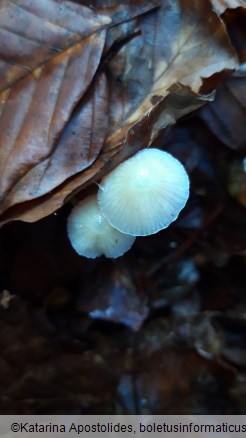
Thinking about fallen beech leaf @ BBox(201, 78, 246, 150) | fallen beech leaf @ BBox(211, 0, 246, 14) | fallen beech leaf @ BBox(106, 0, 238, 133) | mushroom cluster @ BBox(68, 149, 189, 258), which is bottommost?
mushroom cluster @ BBox(68, 149, 189, 258)

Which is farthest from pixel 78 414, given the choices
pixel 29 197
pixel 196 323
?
pixel 29 197

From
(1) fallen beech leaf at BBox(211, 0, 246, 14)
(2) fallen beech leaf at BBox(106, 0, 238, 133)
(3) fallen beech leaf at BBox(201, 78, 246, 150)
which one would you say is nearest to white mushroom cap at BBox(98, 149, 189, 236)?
(2) fallen beech leaf at BBox(106, 0, 238, 133)

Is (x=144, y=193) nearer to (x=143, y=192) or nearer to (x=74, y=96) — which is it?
(x=143, y=192)

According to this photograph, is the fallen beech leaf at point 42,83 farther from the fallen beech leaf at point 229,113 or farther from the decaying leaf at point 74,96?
the fallen beech leaf at point 229,113

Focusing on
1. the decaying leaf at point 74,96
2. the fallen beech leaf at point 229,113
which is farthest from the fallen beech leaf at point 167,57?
the fallen beech leaf at point 229,113

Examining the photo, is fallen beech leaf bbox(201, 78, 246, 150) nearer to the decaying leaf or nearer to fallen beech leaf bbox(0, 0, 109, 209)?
the decaying leaf

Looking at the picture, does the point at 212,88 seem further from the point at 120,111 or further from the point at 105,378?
the point at 105,378
